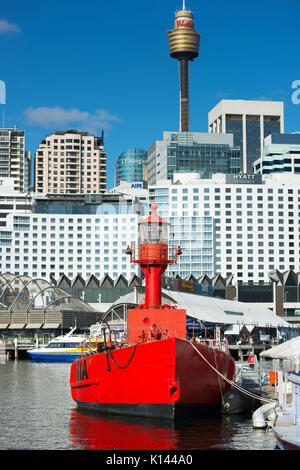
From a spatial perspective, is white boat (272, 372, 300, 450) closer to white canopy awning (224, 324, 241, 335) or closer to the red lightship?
the red lightship

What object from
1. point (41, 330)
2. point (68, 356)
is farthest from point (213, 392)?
point (41, 330)

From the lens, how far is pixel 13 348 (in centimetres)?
11094

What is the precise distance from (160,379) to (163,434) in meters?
3.03

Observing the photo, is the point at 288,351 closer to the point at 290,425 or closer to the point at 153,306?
the point at 153,306

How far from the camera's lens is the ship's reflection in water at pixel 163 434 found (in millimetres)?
33125

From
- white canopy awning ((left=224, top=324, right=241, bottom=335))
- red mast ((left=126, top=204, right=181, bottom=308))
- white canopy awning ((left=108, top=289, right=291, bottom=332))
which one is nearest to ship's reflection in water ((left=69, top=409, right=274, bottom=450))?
red mast ((left=126, top=204, right=181, bottom=308))

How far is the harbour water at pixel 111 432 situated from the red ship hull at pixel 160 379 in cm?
73

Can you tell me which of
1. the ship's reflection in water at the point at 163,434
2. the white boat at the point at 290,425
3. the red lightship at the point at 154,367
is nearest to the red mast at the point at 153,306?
the red lightship at the point at 154,367

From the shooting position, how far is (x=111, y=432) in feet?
119

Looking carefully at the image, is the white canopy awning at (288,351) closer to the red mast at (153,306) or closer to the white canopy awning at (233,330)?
the red mast at (153,306)

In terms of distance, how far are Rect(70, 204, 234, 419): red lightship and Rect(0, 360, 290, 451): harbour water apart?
2.81 feet

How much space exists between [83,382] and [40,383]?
21.7 meters

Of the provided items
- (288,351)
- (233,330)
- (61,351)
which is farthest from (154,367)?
(233,330)

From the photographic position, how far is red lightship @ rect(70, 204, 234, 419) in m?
37.3
